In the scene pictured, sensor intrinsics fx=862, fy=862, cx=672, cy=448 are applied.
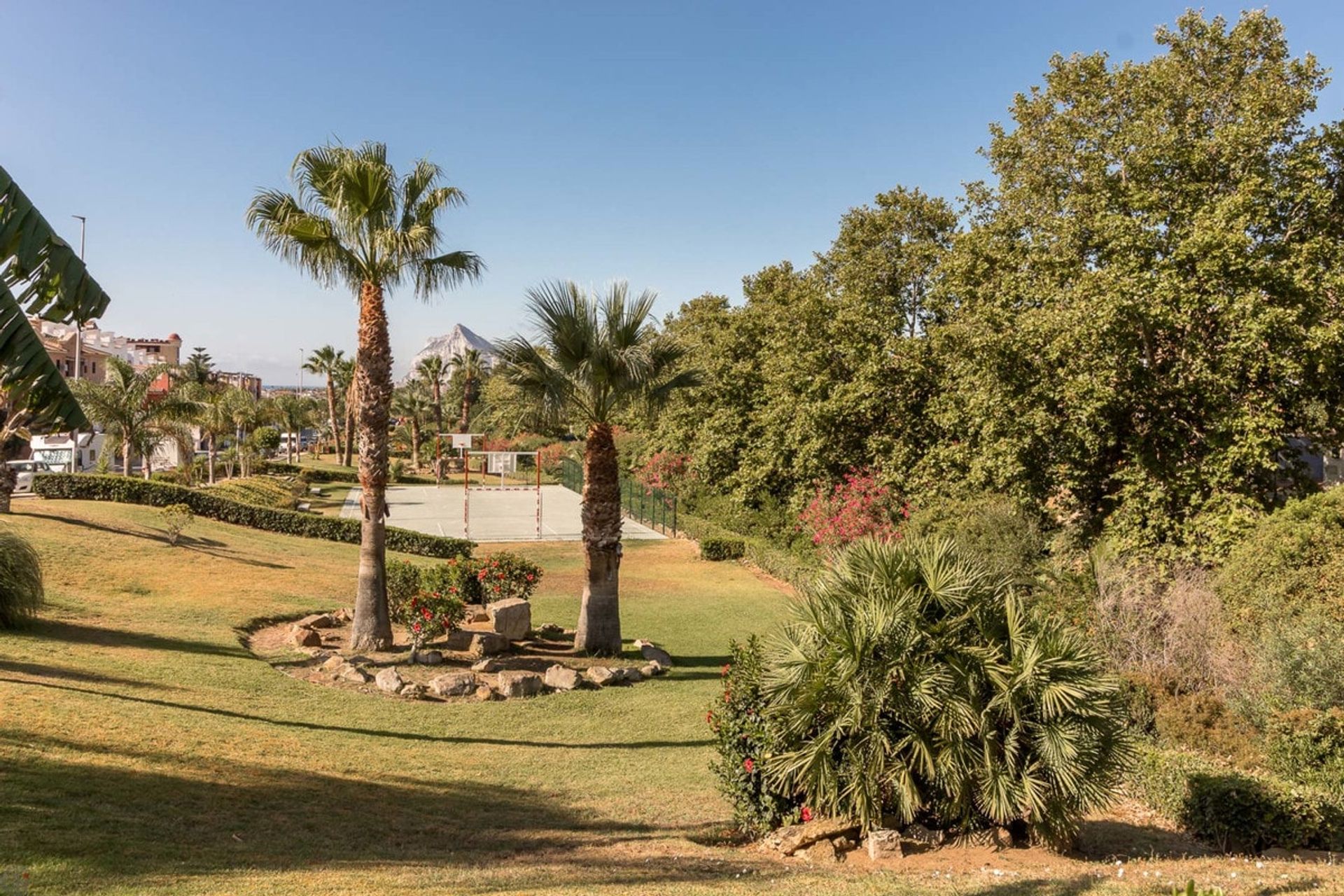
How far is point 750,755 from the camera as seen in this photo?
8102 millimetres

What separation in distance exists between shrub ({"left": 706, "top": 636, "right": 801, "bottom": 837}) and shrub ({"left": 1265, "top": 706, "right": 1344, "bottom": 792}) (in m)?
5.94

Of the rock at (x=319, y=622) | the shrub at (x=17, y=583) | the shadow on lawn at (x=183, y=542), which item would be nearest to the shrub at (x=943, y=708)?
the rock at (x=319, y=622)

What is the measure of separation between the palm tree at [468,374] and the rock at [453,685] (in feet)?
191

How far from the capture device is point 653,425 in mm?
46625

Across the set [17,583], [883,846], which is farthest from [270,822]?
[17,583]

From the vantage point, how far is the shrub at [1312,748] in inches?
364

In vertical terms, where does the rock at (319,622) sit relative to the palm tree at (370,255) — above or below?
below

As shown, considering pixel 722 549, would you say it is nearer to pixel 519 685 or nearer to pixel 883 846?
pixel 519 685

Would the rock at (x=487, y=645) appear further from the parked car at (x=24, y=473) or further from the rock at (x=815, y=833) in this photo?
the parked car at (x=24, y=473)

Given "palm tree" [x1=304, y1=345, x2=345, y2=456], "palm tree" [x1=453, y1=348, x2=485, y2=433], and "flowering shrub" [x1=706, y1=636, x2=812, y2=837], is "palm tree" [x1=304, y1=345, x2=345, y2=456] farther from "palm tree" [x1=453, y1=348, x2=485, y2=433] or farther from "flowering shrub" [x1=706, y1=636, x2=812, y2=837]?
"flowering shrub" [x1=706, y1=636, x2=812, y2=837]

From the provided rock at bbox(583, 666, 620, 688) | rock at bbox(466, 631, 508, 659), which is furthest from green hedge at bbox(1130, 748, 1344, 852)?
rock at bbox(466, 631, 508, 659)

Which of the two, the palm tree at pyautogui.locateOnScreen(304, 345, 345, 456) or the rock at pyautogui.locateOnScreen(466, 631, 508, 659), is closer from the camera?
the rock at pyautogui.locateOnScreen(466, 631, 508, 659)

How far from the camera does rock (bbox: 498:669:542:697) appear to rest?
42.6 ft

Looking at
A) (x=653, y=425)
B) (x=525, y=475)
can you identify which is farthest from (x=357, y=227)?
(x=525, y=475)
